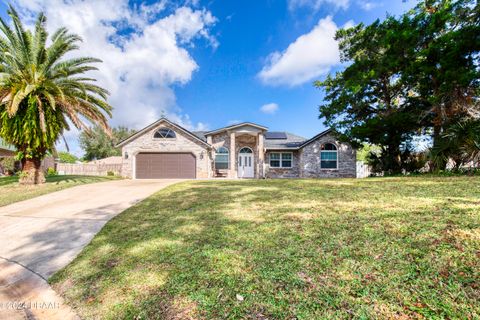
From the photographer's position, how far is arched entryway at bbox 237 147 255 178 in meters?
18.8

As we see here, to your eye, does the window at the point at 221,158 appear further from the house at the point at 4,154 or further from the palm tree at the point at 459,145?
the house at the point at 4,154

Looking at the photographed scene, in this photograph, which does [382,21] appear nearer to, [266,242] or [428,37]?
[428,37]

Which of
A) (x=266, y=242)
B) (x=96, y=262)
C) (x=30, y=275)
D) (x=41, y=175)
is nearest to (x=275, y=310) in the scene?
(x=266, y=242)

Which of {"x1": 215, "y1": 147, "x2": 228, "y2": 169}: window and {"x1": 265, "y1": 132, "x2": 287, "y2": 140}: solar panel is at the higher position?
{"x1": 265, "y1": 132, "x2": 287, "y2": 140}: solar panel

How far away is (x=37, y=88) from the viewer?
10133 millimetres

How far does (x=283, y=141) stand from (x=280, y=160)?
228 centimetres

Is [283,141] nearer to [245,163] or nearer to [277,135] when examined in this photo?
[277,135]

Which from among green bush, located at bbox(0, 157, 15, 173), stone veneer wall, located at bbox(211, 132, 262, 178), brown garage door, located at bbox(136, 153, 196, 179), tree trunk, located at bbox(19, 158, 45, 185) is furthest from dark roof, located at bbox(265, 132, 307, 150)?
green bush, located at bbox(0, 157, 15, 173)

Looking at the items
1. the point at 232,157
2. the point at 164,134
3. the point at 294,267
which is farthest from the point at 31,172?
the point at 294,267

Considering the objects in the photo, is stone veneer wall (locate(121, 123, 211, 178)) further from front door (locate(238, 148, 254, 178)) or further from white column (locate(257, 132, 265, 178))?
white column (locate(257, 132, 265, 178))

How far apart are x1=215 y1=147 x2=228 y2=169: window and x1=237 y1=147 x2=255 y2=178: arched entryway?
124 centimetres

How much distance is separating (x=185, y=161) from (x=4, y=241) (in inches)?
516

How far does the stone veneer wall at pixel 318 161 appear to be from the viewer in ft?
58.1

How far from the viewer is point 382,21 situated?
1287cm
